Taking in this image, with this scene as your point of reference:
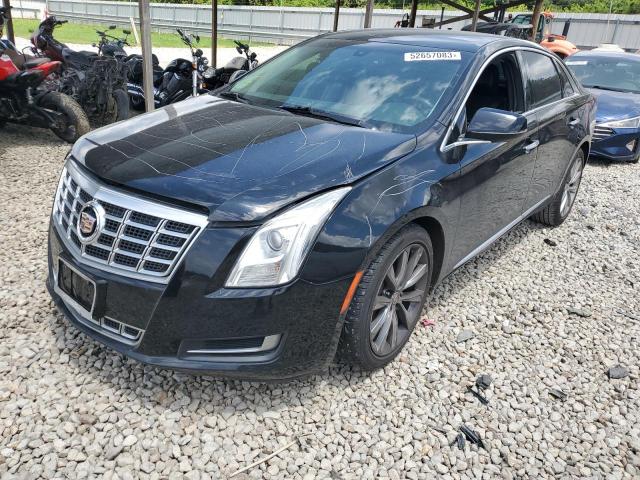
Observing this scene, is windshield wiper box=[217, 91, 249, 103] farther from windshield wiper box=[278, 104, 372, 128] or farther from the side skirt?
the side skirt

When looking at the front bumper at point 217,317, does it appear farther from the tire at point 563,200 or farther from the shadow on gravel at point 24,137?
the shadow on gravel at point 24,137

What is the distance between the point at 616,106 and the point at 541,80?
4429mm

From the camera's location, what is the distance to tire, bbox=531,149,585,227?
476 centimetres

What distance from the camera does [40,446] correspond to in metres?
2.15

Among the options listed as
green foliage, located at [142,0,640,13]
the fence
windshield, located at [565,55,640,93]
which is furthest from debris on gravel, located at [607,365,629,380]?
green foliage, located at [142,0,640,13]

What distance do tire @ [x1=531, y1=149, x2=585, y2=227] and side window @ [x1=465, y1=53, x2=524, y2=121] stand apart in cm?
135

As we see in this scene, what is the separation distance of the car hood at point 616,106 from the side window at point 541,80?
3.45 m

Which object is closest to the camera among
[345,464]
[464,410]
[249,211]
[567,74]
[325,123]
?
[249,211]

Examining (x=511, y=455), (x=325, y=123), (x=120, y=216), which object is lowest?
(x=511, y=455)

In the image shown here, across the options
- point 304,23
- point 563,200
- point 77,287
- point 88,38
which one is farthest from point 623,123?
point 304,23

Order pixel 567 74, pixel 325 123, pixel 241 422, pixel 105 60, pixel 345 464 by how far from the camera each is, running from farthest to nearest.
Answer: pixel 105 60
pixel 567 74
pixel 325 123
pixel 241 422
pixel 345 464

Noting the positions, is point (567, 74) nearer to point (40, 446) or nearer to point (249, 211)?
point (249, 211)

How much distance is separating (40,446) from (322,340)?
1230 millimetres

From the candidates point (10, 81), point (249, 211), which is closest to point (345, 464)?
point (249, 211)
